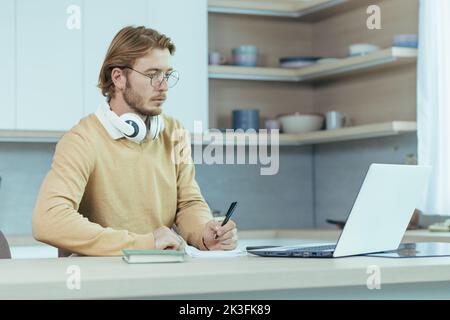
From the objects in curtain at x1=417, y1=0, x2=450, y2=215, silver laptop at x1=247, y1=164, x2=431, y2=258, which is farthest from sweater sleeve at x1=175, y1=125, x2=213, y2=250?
curtain at x1=417, y1=0, x2=450, y2=215

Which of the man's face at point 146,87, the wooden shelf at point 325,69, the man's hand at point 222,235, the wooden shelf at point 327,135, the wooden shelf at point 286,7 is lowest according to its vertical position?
the man's hand at point 222,235

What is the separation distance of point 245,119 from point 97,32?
3.22 feet

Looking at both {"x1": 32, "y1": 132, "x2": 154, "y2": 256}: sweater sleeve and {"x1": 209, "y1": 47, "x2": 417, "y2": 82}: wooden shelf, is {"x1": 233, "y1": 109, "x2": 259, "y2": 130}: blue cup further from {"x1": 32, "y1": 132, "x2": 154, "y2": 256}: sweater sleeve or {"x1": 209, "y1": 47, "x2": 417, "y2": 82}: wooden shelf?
{"x1": 32, "y1": 132, "x2": 154, "y2": 256}: sweater sleeve

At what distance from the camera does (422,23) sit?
4.26 meters

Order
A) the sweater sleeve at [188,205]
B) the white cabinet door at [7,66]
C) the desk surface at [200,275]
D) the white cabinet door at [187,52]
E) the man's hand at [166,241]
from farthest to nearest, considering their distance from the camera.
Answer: the white cabinet door at [187,52], the white cabinet door at [7,66], the sweater sleeve at [188,205], the man's hand at [166,241], the desk surface at [200,275]

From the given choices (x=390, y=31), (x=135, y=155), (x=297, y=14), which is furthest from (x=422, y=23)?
(x=135, y=155)

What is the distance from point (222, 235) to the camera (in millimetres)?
2609

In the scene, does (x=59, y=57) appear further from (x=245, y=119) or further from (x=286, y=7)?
(x=286, y=7)

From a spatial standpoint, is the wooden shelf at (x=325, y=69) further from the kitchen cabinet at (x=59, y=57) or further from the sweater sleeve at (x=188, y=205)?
the sweater sleeve at (x=188, y=205)

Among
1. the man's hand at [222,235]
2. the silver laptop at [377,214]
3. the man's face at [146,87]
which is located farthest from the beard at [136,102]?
the silver laptop at [377,214]

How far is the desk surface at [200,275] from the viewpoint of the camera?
1627 millimetres

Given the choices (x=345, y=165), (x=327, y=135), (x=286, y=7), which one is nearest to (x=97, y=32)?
(x=286, y=7)

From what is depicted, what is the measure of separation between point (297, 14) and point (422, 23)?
1.07m

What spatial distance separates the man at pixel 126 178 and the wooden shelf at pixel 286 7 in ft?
6.66
